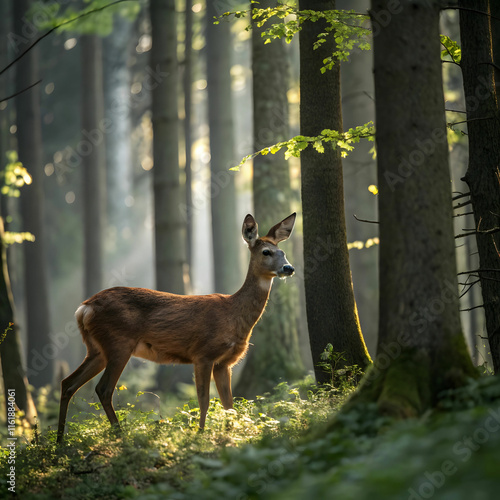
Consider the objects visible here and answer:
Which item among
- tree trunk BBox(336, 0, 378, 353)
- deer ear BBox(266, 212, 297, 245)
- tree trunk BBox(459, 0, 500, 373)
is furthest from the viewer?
tree trunk BBox(336, 0, 378, 353)

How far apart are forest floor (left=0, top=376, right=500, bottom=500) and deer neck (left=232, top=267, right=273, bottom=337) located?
1.06m

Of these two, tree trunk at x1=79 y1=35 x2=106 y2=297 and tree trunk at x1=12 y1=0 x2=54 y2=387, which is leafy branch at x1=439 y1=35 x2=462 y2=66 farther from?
tree trunk at x1=79 y1=35 x2=106 y2=297

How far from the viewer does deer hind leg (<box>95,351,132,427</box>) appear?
759cm

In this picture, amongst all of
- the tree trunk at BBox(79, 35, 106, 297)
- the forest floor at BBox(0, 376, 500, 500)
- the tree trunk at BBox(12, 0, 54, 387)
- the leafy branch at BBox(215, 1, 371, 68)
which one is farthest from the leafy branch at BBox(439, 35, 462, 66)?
the tree trunk at BBox(79, 35, 106, 297)

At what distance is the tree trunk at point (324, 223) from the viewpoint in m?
8.05

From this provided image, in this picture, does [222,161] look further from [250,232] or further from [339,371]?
[339,371]

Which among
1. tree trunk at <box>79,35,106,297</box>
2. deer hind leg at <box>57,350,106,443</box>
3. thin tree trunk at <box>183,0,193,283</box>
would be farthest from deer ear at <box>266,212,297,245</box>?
thin tree trunk at <box>183,0,193,283</box>

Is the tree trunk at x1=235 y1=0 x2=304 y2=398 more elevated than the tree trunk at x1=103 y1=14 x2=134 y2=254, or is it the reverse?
the tree trunk at x1=103 y1=14 x2=134 y2=254

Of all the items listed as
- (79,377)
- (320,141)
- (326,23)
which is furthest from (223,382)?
(326,23)
